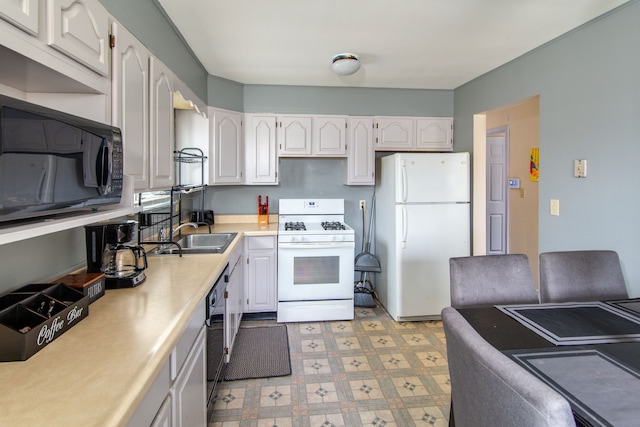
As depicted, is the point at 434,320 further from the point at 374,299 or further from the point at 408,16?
the point at 408,16

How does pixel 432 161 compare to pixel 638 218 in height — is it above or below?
above

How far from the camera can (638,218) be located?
6.10 feet

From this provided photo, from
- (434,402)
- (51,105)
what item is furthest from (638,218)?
(51,105)

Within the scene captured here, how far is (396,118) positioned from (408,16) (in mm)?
1559

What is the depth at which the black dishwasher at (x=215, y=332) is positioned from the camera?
5.43 feet

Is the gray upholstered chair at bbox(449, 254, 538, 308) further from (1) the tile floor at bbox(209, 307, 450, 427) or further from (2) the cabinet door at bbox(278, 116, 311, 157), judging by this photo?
(2) the cabinet door at bbox(278, 116, 311, 157)


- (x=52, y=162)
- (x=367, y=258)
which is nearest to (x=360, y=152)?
(x=367, y=258)

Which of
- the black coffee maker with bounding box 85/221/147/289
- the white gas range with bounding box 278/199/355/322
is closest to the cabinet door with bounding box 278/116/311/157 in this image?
the white gas range with bounding box 278/199/355/322

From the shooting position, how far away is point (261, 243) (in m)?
3.14

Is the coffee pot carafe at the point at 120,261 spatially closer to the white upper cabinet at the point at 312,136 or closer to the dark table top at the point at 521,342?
the dark table top at the point at 521,342

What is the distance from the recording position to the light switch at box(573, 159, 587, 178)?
215 centimetres

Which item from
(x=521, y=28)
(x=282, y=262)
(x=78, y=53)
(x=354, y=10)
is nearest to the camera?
(x=78, y=53)

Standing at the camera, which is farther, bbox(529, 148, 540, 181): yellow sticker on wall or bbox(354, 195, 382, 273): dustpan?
bbox(529, 148, 540, 181): yellow sticker on wall

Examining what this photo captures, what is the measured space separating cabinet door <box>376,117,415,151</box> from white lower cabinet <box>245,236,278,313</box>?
1602mm
